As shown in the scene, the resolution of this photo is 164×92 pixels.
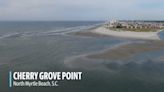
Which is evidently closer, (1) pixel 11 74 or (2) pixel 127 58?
(1) pixel 11 74

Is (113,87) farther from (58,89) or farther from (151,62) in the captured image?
(151,62)

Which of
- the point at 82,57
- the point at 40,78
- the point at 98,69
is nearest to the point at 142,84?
the point at 98,69

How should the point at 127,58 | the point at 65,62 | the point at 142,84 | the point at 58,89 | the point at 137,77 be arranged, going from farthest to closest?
the point at 127,58
the point at 65,62
the point at 137,77
the point at 142,84
the point at 58,89

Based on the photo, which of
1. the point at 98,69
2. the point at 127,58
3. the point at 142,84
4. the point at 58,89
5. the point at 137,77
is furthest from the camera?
the point at 127,58

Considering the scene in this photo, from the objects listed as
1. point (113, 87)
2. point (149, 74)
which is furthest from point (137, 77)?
A: point (113, 87)

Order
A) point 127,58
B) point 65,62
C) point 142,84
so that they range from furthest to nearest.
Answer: point 127,58, point 65,62, point 142,84

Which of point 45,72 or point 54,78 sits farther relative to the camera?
point 45,72

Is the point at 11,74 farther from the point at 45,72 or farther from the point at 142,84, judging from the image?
the point at 142,84

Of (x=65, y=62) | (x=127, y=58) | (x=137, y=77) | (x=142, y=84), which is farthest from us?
(x=127, y=58)
